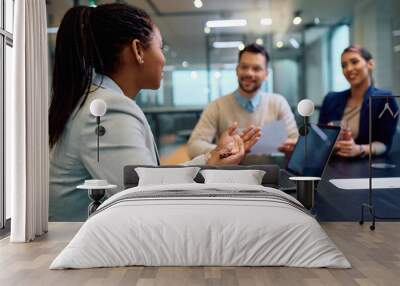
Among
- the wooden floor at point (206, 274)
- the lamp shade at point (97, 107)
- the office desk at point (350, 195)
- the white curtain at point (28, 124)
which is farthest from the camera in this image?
the office desk at point (350, 195)

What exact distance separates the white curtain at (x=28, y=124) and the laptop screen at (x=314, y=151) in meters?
2.50

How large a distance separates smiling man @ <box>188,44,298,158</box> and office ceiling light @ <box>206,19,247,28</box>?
10.2 inches

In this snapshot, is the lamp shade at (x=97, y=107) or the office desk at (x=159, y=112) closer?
the lamp shade at (x=97, y=107)

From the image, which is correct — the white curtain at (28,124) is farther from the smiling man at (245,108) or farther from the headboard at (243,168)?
the smiling man at (245,108)

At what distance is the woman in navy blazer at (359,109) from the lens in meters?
5.40

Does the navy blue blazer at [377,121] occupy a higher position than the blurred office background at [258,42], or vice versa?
the blurred office background at [258,42]

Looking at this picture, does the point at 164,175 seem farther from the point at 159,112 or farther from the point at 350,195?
the point at 350,195

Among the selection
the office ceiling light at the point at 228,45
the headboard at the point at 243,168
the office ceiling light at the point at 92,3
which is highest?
the office ceiling light at the point at 92,3

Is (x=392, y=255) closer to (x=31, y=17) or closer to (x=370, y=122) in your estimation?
(x=370, y=122)

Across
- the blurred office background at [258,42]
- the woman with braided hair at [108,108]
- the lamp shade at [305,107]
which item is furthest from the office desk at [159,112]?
the lamp shade at [305,107]

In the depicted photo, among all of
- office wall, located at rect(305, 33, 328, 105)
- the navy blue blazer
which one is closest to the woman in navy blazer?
the navy blue blazer

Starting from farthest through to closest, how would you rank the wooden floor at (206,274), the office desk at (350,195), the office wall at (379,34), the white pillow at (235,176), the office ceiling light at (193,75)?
the office ceiling light at (193,75)
the office wall at (379,34)
the office desk at (350,195)
the white pillow at (235,176)
the wooden floor at (206,274)

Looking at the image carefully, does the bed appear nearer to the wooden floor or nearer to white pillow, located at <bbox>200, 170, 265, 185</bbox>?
the wooden floor

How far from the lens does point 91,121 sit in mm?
5234
